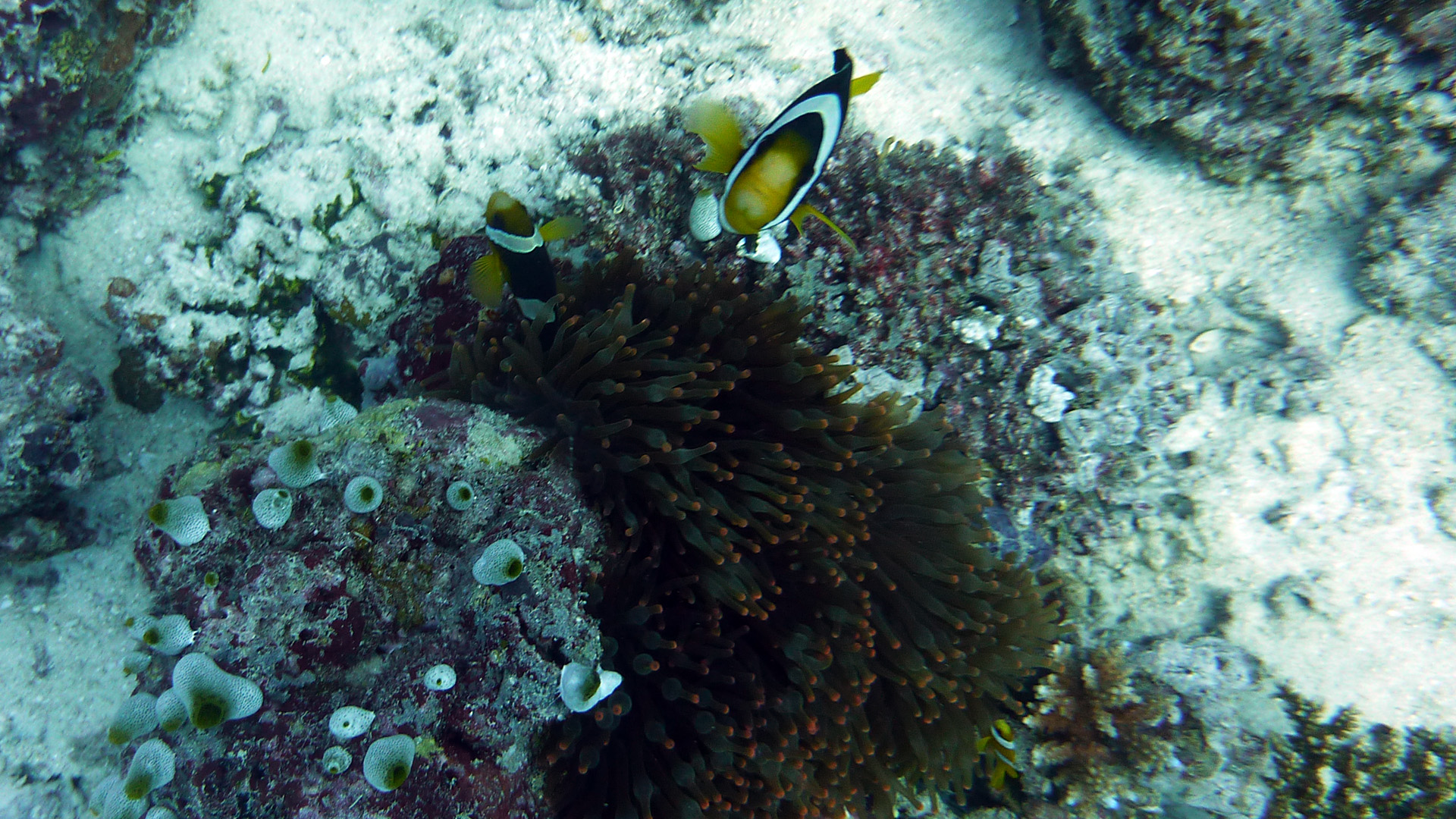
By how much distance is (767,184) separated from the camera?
2254 millimetres

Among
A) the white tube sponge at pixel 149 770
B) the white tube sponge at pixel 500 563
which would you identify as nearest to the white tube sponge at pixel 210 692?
the white tube sponge at pixel 149 770

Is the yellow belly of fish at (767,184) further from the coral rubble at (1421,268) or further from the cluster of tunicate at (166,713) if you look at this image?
the coral rubble at (1421,268)

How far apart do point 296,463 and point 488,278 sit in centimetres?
100

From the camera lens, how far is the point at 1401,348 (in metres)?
2.88

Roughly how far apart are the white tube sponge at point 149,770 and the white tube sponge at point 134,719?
0.08 m

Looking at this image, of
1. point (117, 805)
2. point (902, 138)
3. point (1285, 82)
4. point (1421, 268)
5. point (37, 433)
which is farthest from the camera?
point (902, 138)

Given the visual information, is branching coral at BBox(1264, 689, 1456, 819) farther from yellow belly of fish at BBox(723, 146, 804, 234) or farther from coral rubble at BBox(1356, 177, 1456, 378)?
yellow belly of fish at BBox(723, 146, 804, 234)

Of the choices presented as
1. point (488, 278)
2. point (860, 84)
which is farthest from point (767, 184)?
point (488, 278)

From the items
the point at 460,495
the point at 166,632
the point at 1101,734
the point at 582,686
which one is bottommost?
the point at 1101,734

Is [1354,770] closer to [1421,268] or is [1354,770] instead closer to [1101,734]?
[1101,734]

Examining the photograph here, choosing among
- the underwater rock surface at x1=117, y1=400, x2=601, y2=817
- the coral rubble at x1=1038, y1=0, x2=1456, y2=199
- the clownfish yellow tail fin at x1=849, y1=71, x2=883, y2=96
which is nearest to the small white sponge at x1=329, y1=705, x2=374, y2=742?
the underwater rock surface at x1=117, y1=400, x2=601, y2=817

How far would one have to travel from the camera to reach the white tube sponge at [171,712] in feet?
5.96

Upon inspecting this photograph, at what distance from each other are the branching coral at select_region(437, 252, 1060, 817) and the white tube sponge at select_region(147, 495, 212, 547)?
0.89m

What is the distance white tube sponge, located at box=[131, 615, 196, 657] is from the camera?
1828mm
